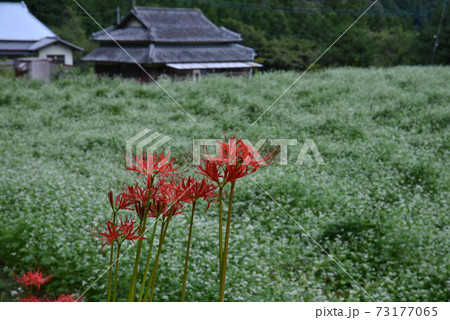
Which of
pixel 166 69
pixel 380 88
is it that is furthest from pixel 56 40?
pixel 380 88

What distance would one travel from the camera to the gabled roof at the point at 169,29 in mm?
904

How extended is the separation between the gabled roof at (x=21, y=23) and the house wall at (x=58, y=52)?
3 cm

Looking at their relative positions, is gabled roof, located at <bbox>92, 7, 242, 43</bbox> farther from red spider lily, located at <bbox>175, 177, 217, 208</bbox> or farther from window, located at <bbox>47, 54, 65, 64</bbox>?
red spider lily, located at <bbox>175, 177, 217, 208</bbox>

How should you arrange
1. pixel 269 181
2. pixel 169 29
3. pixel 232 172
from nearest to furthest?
pixel 232 172
pixel 169 29
pixel 269 181

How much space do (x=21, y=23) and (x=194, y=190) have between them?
2.30ft

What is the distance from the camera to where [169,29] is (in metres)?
0.95

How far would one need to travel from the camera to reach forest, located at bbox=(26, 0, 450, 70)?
94cm

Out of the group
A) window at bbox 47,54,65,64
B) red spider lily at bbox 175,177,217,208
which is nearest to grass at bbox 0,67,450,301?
window at bbox 47,54,65,64

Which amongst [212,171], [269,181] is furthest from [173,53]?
[269,181]

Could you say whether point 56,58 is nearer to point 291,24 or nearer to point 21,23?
point 21,23

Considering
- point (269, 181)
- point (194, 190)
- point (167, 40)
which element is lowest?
point (269, 181)

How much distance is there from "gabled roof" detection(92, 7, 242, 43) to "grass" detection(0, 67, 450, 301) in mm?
104

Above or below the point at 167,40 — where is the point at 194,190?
below
